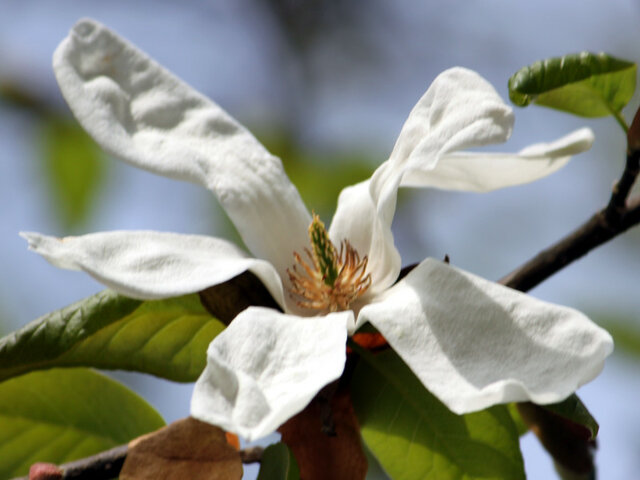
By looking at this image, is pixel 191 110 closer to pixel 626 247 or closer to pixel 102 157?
pixel 102 157

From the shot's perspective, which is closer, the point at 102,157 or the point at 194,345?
the point at 194,345

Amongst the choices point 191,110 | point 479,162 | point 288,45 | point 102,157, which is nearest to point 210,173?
point 191,110

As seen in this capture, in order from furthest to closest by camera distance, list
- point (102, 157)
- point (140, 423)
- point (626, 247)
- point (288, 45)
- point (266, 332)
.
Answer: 1. point (288, 45)
2. point (626, 247)
3. point (102, 157)
4. point (140, 423)
5. point (266, 332)

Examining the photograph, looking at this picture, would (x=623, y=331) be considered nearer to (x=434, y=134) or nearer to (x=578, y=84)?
(x=578, y=84)

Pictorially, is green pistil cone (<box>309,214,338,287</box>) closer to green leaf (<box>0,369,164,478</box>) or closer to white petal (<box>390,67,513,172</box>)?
white petal (<box>390,67,513,172</box>)

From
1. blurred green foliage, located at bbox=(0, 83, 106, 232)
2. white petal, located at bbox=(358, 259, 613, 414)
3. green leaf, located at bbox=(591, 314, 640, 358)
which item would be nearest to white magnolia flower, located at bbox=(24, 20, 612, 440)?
white petal, located at bbox=(358, 259, 613, 414)

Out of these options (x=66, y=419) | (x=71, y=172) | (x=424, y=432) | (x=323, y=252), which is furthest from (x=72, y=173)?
(x=424, y=432)
